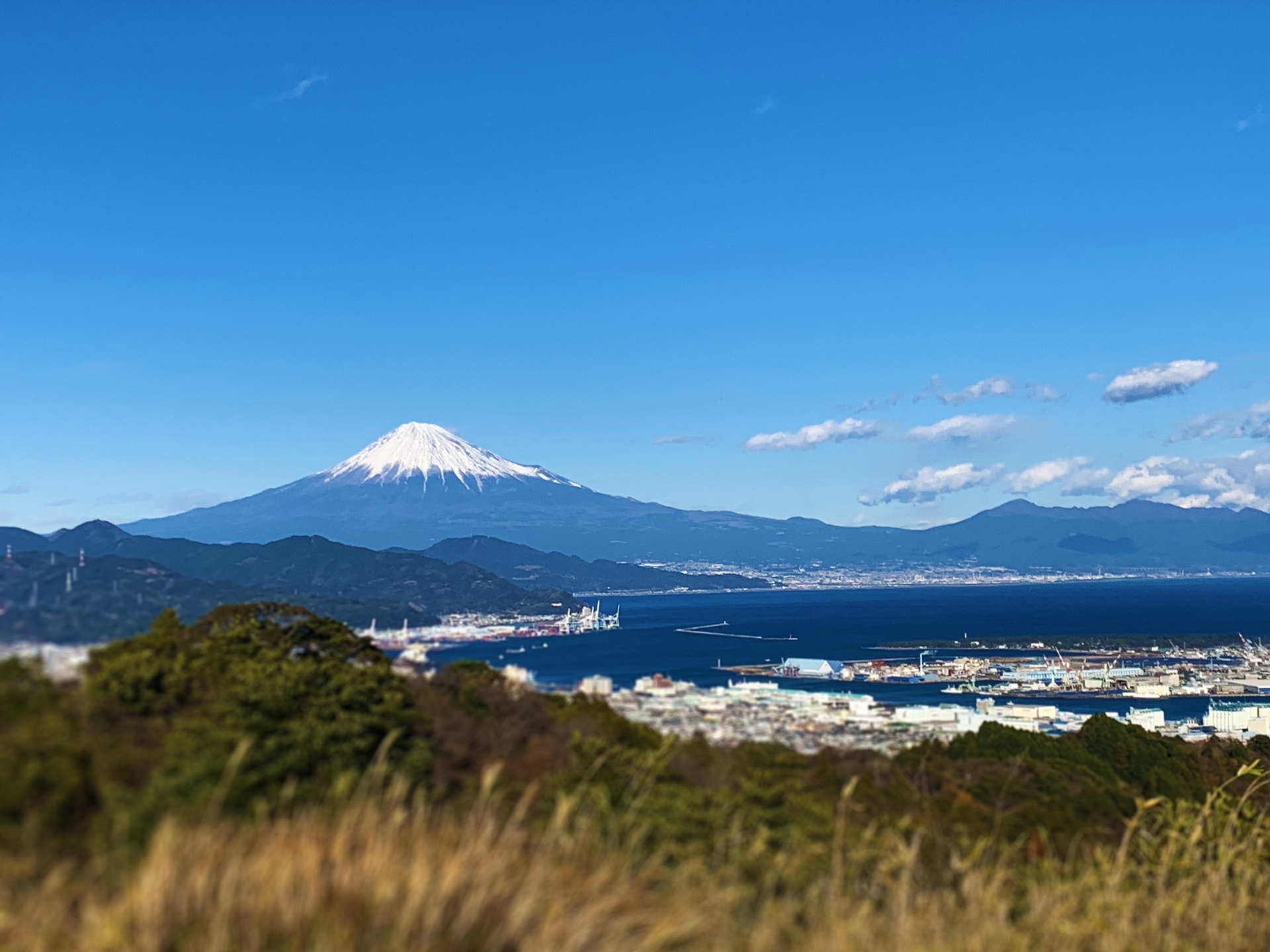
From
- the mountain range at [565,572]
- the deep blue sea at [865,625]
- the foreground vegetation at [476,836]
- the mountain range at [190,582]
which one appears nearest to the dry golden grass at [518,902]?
the foreground vegetation at [476,836]

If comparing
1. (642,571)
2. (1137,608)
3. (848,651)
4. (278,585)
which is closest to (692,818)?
(278,585)

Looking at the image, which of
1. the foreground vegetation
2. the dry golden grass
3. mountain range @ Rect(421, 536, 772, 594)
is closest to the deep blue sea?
mountain range @ Rect(421, 536, 772, 594)

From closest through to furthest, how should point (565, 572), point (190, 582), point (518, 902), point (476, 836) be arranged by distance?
point (518, 902), point (476, 836), point (190, 582), point (565, 572)

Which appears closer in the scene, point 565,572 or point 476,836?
point 476,836

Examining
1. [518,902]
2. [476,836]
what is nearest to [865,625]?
[476,836]

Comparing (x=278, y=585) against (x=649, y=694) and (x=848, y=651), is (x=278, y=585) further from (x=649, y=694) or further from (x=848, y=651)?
(x=848, y=651)

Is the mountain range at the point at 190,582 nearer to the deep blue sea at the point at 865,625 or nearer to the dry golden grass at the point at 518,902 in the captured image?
the deep blue sea at the point at 865,625

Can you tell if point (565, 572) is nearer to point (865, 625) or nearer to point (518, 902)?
point (865, 625)

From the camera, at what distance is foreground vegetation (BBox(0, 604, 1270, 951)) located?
18.4 ft

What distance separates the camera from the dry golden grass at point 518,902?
17.4 feet

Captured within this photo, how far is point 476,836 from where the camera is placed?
7191 mm

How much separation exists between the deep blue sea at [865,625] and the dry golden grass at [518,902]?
14017mm

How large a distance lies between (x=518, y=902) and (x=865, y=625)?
88876 mm

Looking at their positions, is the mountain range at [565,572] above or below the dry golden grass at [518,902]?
above
